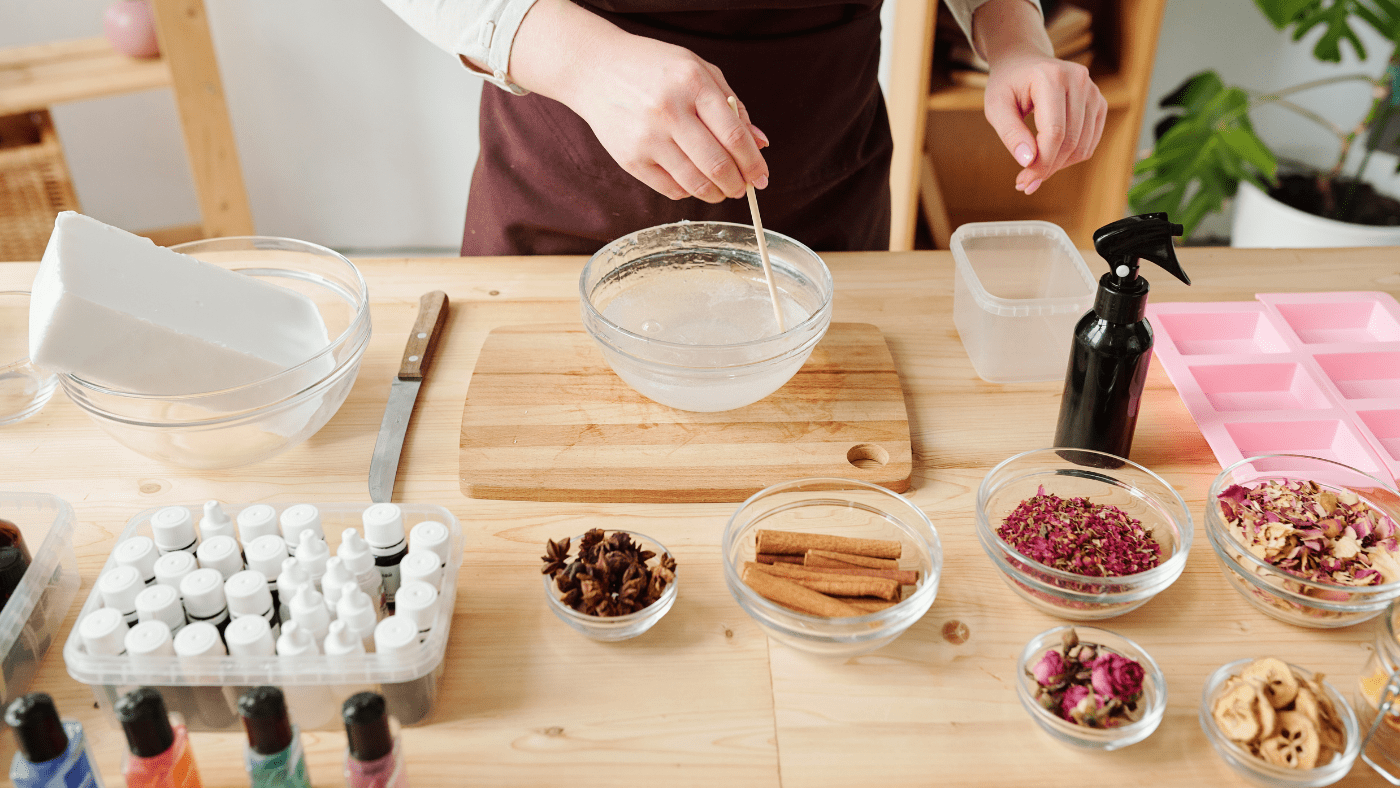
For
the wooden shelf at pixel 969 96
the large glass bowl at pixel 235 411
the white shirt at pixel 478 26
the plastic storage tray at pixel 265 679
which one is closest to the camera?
the plastic storage tray at pixel 265 679

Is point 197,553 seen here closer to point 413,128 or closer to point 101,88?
point 101,88

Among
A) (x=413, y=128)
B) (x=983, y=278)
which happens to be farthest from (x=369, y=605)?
(x=413, y=128)

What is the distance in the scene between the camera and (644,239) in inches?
51.7

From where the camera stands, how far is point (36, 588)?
34.6 inches

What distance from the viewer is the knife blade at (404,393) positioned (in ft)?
3.54

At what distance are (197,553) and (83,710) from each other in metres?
0.15

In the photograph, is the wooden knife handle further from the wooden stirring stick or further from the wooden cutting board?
the wooden stirring stick

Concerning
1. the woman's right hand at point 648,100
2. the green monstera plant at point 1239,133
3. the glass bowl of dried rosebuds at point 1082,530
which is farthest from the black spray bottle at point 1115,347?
the green monstera plant at point 1239,133

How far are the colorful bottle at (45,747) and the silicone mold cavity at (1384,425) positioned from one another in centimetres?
126

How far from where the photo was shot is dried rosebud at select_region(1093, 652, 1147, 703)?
79cm

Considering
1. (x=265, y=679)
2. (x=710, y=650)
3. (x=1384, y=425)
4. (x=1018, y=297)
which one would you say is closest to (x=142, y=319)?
(x=265, y=679)

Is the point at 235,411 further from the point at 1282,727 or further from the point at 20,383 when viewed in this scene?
the point at 1282,727

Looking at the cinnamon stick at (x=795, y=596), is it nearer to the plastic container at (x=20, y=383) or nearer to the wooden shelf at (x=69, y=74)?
the plastic container at (x=20, y=383)

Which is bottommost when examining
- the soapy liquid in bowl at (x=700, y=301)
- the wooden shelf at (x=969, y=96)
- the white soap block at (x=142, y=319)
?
the wooden shelf at (x=969, y=96)
